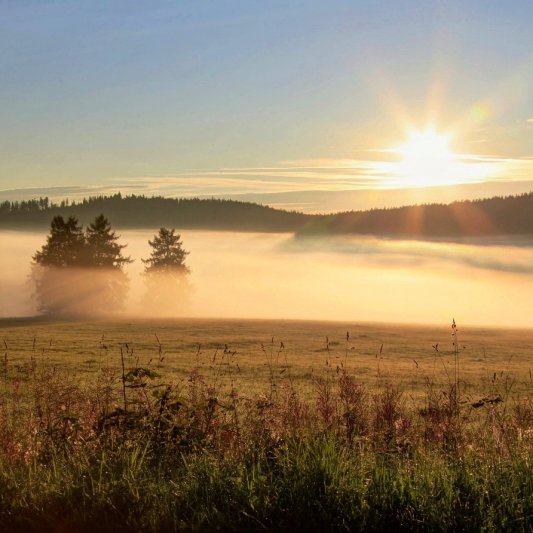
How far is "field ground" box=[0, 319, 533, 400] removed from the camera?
90.1 feet

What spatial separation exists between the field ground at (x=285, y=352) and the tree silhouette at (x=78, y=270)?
6543mm

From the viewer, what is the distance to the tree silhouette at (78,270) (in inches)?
3120

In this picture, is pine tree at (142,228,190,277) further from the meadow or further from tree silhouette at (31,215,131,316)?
the meadow

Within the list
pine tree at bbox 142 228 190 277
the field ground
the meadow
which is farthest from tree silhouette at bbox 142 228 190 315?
the meadow

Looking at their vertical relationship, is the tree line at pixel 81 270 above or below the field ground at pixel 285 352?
above

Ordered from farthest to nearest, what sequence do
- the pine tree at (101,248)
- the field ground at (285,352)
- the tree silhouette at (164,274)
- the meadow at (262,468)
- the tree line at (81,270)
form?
the tree silhouette at (164,274), the pine tree at (101,248), the tree line at (81,270), the field ground at (285,352), the meadow at (262,468)

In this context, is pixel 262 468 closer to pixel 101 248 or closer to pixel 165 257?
pixel 101 248

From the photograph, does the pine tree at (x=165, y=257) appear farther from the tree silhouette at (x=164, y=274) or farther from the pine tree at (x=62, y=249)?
the pine tree at (x=62, y=249)

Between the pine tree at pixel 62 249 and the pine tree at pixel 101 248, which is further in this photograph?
the pine tree at pixel 101 248

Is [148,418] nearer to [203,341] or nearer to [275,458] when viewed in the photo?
[275,458]

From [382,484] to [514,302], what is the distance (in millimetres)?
117823

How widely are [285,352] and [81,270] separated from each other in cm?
4524

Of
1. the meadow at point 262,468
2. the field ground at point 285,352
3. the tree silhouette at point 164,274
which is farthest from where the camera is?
the tree silhouette at point 164,274

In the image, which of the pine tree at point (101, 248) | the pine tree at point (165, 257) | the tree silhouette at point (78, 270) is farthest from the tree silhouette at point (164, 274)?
the pine tree at point (101, 248)
